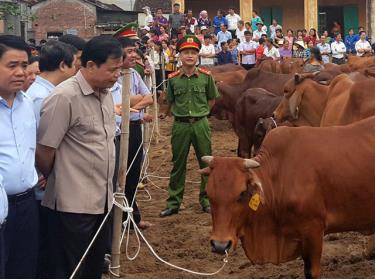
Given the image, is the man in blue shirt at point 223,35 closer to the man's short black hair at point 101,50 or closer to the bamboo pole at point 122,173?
the bamboo pole at point 122,173

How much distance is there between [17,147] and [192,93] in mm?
4227

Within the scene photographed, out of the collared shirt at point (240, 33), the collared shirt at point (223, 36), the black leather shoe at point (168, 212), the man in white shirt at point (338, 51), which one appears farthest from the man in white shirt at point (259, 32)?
the black leather shoe at point (168, 212)

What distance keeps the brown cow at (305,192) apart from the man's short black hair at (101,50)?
113 cm

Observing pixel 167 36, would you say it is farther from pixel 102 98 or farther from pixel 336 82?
pixel 102 98

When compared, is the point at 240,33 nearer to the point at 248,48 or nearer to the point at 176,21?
the point at 248,48

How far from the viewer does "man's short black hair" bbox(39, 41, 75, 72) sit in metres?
4.68

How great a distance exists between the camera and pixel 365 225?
5258 millimetres

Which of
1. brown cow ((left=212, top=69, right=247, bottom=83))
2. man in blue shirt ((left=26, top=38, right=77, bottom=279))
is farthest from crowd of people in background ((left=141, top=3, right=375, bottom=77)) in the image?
A: man in blue shirt ((left=26, top=38, right=77, bottom=279))

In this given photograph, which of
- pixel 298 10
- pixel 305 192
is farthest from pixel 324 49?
pixel 305 192

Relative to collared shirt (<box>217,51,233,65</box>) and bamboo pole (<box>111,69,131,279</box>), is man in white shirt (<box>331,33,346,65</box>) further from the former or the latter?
bamboo pole (<box>111,69,131,279</box>)

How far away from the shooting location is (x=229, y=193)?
15.3ft

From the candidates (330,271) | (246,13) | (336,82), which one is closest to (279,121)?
(336,82)

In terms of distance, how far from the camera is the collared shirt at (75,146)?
4.13 meters

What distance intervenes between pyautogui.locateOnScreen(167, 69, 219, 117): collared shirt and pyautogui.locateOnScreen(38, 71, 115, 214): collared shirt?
3567 millimetres
